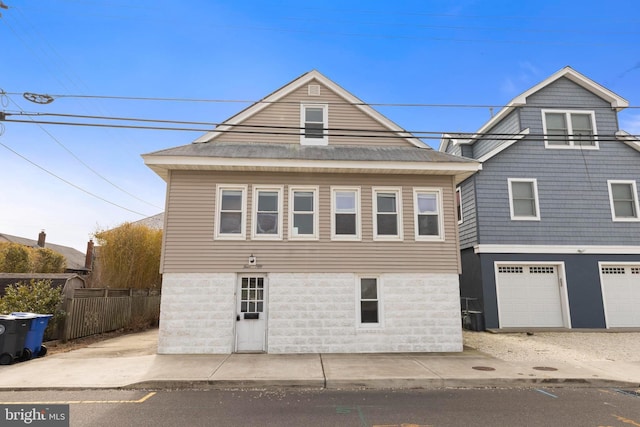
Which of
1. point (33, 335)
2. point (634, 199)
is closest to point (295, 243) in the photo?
point (33, 335)

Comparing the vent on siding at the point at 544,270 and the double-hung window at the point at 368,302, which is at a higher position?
the vent on siding at the point at 544,270

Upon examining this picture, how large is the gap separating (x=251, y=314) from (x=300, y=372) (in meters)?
2.88

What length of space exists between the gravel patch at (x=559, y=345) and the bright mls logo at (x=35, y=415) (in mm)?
9275

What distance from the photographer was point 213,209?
10.7 metres

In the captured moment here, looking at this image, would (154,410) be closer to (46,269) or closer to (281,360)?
(281,360)

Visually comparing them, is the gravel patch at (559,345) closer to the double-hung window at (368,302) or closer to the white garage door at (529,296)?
the white garage door at (529,296)

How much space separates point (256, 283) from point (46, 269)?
2443cm

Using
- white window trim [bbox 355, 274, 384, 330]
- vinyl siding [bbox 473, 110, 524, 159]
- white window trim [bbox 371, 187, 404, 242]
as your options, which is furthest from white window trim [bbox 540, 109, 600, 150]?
white window trim [bbox 355, 274, 384, 330]

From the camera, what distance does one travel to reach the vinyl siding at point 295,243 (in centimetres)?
1050

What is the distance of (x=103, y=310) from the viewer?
13.5 metres

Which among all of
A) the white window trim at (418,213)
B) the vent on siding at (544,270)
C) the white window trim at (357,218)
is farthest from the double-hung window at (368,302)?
the vent on siding at (544,270)

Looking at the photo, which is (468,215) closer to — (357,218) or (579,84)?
(357,218)

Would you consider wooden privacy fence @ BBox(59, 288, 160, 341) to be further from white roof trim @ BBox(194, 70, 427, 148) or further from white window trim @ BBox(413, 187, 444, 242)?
white window trim @ BBox(413, 187, 444, 242)

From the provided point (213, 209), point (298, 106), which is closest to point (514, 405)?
point (213, 209)
